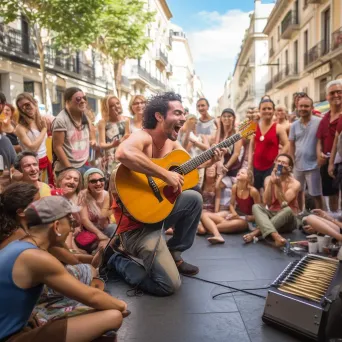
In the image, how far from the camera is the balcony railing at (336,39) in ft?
58.1

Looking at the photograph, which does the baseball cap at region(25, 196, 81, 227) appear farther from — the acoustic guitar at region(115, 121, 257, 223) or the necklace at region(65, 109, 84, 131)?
the necklace at region(65, 109, 84, 131)

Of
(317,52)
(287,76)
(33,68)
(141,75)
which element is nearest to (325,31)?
(317,52)

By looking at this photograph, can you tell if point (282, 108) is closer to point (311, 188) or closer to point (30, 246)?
point (311, 188)

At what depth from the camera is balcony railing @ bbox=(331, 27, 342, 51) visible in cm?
1772

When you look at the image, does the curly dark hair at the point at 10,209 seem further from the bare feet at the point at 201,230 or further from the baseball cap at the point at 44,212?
the bare feet at the point at 201,230

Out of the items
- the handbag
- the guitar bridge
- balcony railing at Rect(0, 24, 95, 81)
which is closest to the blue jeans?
the guitar bridge

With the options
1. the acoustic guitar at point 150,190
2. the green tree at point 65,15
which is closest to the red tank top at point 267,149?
the acoustic guitar at point 150,190

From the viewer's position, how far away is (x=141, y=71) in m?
37.8

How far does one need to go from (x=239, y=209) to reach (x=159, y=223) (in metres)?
2.46

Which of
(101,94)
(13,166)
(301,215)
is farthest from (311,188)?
(101,94)

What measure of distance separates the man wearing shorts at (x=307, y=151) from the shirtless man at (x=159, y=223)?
2.24 metres

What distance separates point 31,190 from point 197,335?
59.4 inches

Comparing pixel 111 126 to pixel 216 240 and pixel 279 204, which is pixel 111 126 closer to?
pixel 216 240

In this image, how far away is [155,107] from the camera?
3502 mm
